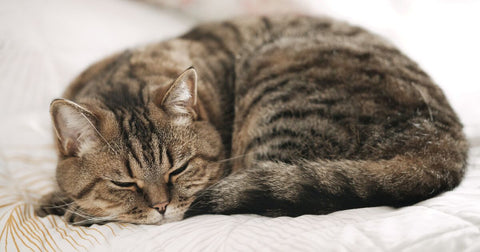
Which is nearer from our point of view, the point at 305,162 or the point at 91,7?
the point at 305,162

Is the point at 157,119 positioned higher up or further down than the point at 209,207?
higher up

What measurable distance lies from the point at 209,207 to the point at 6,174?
2.44ft

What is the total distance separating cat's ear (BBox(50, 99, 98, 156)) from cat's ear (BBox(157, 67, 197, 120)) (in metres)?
0.22

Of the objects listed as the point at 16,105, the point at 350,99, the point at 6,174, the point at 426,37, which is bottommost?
the point at 6,174

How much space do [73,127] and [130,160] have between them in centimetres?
20

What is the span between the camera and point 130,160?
3.55ft

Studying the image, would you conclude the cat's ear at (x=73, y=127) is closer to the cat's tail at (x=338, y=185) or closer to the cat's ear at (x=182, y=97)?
the cat's ear at (x=182, y=97)

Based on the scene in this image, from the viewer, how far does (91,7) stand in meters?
1.89

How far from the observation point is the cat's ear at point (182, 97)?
3.68ft

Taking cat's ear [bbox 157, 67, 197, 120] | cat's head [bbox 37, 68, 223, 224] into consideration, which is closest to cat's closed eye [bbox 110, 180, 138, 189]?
cat's head [bbox 37, 68, 223, 224]

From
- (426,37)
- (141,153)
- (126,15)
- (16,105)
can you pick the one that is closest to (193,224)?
(141,153)

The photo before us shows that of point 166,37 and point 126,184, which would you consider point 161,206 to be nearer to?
point 126,184

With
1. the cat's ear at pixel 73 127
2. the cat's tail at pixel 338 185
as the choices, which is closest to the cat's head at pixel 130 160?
the cat's ear at pixel 73 127

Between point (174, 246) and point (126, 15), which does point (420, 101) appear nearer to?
point (174, 246)
